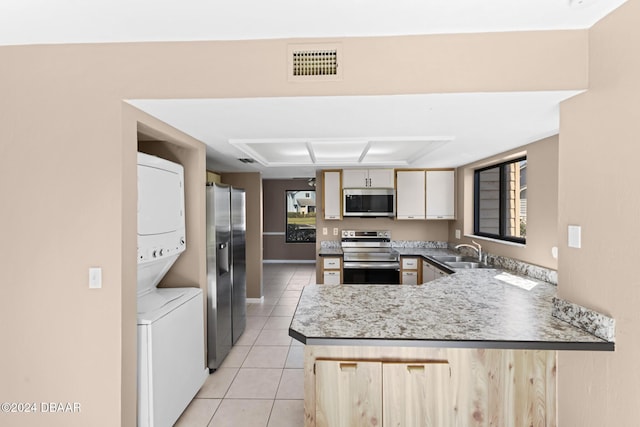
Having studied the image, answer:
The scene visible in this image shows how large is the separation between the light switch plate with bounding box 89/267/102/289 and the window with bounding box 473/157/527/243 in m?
3.52

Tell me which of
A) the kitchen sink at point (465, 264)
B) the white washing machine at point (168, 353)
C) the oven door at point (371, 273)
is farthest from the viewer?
the oven door at point (371, 273)

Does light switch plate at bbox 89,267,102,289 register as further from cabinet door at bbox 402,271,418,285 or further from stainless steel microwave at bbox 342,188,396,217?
cabinet door at bbox 402,271,418,285

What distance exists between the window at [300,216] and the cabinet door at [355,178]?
399cm

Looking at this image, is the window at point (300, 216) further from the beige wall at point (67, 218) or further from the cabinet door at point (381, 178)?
the beige wall at point (67, 218)

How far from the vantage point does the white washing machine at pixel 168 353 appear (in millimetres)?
1911

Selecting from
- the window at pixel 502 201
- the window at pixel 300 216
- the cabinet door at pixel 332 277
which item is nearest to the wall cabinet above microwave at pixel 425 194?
the window at pixel 502 201

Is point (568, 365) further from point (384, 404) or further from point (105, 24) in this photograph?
point (105, 24)

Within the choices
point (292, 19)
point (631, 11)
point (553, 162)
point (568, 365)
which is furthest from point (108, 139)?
point (553, 162)

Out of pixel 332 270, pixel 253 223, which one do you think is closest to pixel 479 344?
pixel 332 270

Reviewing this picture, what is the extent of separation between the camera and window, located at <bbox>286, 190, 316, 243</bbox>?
8.67 m

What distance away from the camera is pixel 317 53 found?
167 cm

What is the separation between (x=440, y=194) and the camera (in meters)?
4.58

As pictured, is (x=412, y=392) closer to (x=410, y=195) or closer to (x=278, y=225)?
(x=410, y=195)

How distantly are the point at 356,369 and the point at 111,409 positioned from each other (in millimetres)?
1398
